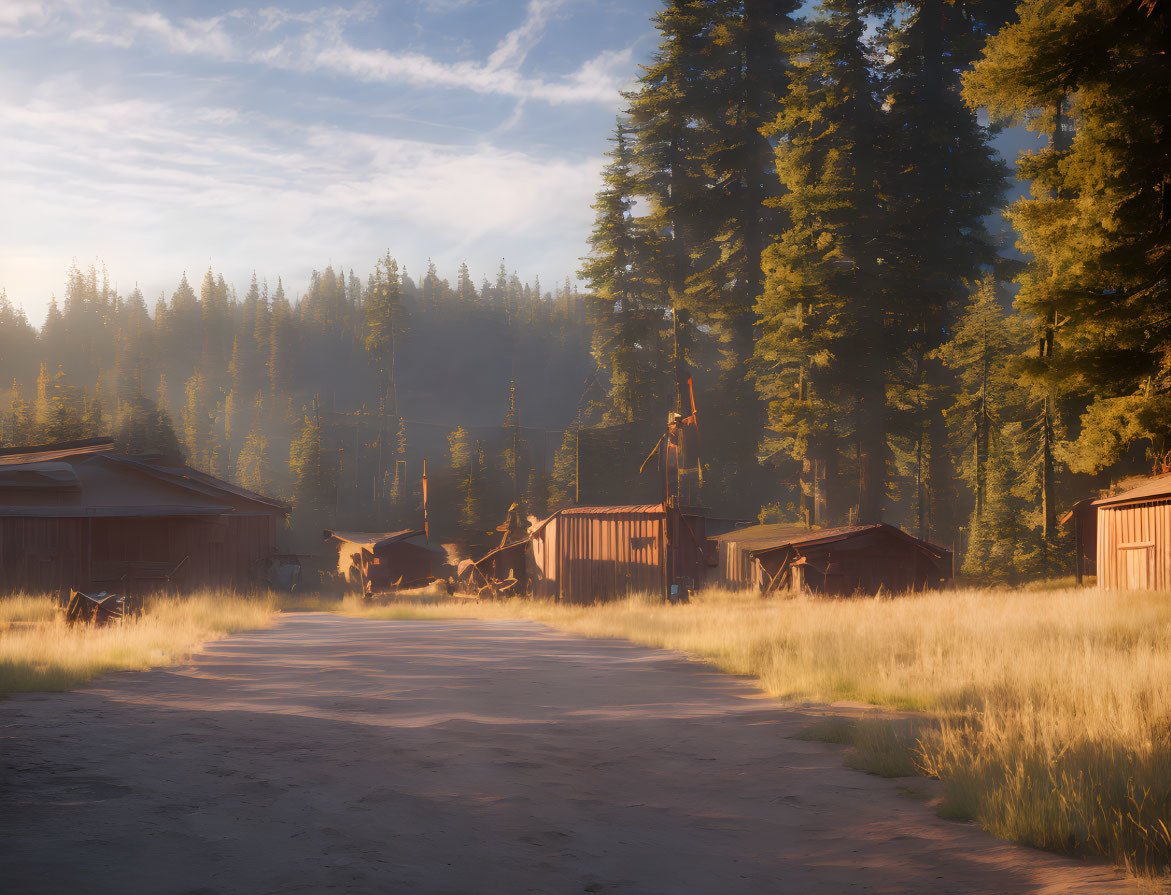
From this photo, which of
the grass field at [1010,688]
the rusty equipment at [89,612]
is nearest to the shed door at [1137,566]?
the grass field at [1010,688]

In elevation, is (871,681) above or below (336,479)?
below

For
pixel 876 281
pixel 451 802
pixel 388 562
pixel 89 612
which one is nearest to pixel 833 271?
pixel 876 281

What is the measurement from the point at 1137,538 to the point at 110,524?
36.3 metres

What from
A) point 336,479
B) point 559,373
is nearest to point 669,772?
point 336,479

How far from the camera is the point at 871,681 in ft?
37.5

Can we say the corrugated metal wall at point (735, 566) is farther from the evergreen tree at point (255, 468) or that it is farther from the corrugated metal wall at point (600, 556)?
the evergreen tree at point (255, 468)

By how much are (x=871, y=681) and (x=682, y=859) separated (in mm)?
6979

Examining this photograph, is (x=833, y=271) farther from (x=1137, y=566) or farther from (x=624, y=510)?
(x=1137, y=566)

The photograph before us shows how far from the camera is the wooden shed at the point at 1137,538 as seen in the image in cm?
2484

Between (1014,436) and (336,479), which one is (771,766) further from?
(336,479)

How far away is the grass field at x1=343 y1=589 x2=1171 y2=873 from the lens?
5.80 metres

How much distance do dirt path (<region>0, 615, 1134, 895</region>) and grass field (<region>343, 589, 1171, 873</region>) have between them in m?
0.52

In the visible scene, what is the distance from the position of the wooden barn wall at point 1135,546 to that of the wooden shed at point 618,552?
15.3 metres

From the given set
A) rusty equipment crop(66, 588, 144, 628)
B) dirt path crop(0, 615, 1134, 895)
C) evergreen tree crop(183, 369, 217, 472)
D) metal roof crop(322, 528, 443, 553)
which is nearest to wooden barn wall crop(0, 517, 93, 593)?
rusty equipment crop(66, 588, 144, 628)
